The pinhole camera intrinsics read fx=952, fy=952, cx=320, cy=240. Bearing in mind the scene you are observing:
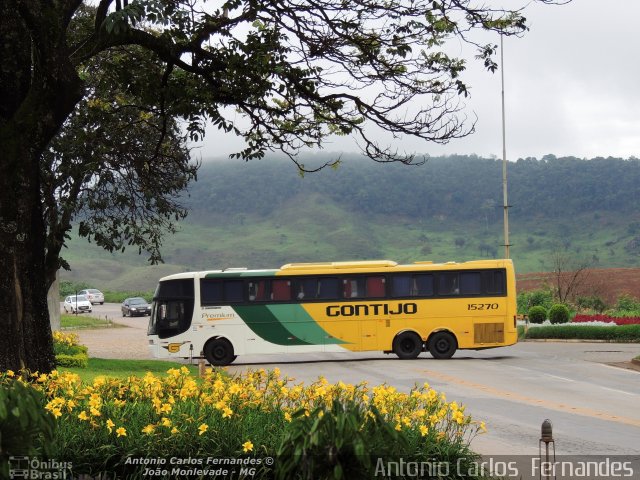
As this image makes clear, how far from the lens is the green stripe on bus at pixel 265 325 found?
30.5 meters

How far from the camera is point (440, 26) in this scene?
13.6m

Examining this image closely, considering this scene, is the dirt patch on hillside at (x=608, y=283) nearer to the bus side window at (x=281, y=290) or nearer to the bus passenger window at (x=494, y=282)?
the bus passenger window at (x=494, y=282)

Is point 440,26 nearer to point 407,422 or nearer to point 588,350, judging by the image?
point 407,422

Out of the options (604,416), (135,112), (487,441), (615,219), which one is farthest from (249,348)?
(615,219)

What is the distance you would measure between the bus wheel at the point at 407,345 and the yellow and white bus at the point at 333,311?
0.03m

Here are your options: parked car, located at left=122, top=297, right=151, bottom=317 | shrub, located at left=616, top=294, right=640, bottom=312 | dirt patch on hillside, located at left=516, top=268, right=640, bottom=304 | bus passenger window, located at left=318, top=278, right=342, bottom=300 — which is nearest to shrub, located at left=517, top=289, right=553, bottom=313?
shrub, located at left=616, top=294, right=640, bottom=312

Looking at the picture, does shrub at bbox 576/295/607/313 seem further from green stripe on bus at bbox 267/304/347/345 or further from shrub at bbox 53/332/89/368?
shrub at bbox 53/332/89/368

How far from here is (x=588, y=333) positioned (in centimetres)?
3925

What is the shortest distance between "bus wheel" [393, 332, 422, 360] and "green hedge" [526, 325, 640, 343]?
37.6 ft

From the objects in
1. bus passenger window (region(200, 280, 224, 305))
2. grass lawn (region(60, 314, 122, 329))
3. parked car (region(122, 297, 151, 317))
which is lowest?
grass lawn (region(60, 314, 122, 329))

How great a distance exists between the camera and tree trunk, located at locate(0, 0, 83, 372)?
447 inches

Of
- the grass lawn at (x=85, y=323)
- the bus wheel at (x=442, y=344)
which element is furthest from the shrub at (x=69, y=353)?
the grass lawn at (x=85, y=323)

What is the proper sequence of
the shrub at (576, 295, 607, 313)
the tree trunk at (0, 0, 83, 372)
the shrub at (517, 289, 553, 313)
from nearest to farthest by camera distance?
1. the tree trunk at (0, 0, 83, 372)
2. the shrub at (517, 289, 553, 313)
3. the shrub at (576, 295, 607, 313)

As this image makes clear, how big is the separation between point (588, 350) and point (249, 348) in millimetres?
12453
